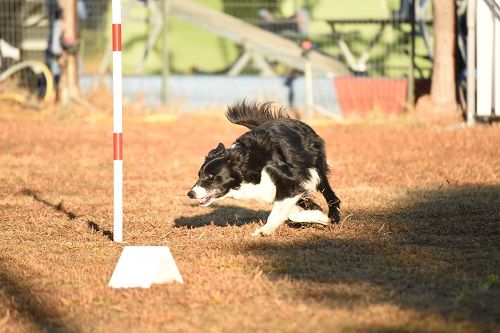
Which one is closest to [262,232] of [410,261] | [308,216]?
[308,216]

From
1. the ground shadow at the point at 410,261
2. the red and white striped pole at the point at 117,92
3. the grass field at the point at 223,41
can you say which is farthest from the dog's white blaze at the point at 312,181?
the grass field at the point at 223,41

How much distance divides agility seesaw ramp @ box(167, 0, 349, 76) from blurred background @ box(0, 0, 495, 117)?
27 millimetres

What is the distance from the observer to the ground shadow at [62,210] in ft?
25.8

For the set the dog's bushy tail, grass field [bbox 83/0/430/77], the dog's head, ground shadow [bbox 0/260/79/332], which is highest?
grass field [bbox 83/0/430/77]

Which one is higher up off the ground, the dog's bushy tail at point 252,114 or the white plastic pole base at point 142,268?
the dog's bushy tail at point 252,114

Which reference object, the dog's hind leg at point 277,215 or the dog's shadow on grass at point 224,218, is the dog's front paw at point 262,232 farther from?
the dog's shadow on grass at point 224,218

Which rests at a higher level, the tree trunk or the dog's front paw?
the tree trunk

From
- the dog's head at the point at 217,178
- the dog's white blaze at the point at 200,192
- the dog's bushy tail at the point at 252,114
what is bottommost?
the dog's white blaze at the point at 200,192

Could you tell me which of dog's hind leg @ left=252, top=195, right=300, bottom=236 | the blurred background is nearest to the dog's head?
dog's hind leg @ left=252, top=195, right=300, bottom=236

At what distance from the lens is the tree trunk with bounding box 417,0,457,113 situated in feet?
53.8

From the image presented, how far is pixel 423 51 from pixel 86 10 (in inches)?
305

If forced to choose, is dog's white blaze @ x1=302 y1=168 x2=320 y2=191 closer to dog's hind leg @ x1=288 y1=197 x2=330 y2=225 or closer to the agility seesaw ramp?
dog's hind leg @ x1=288 y1=197 x2=330 y2=225

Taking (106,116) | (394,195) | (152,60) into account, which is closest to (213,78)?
(106,116)

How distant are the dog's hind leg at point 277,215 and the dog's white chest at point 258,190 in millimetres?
105
